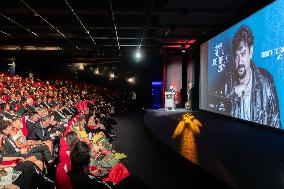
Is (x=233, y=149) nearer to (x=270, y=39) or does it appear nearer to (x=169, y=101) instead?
(x=270, y=39)

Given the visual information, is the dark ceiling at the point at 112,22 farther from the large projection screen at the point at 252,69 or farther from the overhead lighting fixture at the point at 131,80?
the overhead lighting fixture at the point at 131,80

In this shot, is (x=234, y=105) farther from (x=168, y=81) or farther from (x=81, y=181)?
(x=168, y=81)

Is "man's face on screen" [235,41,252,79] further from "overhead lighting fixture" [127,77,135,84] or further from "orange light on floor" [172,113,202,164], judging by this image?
"overhead lighting fixture" [127,77,135,84]

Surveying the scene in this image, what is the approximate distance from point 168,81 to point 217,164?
12257 millimetres

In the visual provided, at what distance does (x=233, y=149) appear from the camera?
17.6ft

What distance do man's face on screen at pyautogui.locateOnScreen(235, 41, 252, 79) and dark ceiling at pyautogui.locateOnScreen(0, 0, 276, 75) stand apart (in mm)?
903

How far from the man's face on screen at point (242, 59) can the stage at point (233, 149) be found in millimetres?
1373

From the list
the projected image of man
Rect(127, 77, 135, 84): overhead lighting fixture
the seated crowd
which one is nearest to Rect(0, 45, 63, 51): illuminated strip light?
Rect(127, 77, 135, 84): overhead lighting fixture

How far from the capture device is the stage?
3.78 meters

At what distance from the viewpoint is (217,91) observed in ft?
33.4

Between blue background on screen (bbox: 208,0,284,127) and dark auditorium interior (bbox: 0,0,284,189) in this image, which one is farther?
blue background on screen (bbox: 208,0,284,127)

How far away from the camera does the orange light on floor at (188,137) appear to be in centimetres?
498

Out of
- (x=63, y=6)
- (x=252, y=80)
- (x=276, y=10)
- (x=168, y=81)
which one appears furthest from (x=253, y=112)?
(x=168, y=81)

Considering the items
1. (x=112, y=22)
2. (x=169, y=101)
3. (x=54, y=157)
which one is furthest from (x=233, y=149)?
(x=169, y=101)
